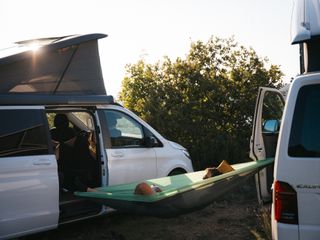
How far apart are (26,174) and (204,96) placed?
20.3 feet

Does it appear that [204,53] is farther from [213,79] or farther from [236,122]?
[236,122]

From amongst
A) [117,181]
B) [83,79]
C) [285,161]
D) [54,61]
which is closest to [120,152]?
[117,181]

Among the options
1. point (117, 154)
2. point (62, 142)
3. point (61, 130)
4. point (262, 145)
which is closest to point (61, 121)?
point (61, 130)

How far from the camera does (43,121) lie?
576 cm

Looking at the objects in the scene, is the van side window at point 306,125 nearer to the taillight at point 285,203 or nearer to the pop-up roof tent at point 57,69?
the taillight at point 285,203

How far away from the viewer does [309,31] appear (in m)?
3.67

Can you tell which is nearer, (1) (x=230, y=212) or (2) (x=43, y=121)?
(2) (x=43, y=121)

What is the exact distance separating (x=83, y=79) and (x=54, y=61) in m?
0.51

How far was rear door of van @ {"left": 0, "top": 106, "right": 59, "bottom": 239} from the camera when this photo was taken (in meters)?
5.21

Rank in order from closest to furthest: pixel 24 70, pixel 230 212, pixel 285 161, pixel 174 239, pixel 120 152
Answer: pixel 285 161 < pixel 24 70 < pixel 174 239 < pixel 120 152 < pixel 230 212

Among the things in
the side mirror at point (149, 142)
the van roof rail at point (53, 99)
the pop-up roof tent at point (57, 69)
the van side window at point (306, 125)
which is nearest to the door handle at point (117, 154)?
the side mirror at point (149, 142)

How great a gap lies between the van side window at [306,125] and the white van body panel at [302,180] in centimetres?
3

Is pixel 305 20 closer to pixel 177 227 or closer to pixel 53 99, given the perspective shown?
pixel 53 99

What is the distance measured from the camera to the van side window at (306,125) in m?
3.57
